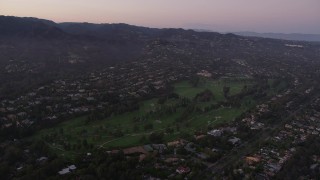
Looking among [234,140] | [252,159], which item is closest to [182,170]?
[252,159]

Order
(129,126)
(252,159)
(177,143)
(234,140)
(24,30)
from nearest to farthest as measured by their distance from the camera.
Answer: (252,159) < (177,143) < (234,140) < (129,126) < (24,30)

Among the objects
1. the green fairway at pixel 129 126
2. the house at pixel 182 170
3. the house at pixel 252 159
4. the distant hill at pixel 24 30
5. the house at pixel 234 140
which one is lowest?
the green fairway at pixel 129 126

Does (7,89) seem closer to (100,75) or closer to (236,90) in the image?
(100,75)

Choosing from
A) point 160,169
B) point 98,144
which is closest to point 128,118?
point 98,144

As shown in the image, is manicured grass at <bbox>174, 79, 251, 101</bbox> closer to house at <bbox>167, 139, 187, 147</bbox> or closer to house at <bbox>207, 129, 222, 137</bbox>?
house at <bbox>207, 129, 222, 137</bbox>

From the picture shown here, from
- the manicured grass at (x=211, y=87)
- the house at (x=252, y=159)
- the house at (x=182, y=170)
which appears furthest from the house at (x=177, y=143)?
the manicured grass at (x=211, y=87)

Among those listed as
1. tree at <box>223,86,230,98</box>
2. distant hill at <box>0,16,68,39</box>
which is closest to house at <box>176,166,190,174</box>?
tree at <box>223,86,230,98</box>

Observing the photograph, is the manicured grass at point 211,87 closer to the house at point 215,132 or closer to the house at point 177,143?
the house at point 215,132

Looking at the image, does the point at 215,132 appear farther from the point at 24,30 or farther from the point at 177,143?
the point at 24,30

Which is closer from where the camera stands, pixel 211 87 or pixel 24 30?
pixel 211 87

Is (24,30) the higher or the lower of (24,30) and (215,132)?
the higher

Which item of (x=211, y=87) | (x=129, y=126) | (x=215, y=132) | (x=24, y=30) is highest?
(x=24, y=30)
